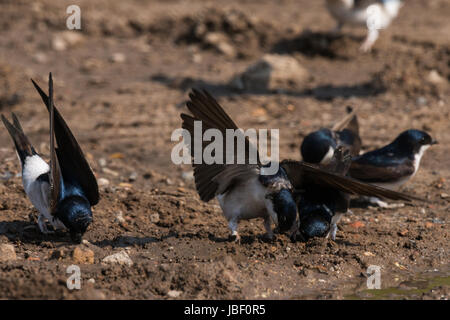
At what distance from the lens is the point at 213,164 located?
4.66 meters

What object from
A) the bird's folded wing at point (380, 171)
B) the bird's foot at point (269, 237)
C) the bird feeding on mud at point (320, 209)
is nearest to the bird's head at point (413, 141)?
the bird's folded wing at point (380, 171)

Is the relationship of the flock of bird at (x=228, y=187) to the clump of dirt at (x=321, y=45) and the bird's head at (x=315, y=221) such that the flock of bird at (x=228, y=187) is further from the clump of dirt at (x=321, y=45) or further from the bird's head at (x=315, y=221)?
the clump of dirt at (x=321, y=45)

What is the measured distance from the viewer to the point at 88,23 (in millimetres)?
11211

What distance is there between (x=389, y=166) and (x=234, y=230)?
189cm

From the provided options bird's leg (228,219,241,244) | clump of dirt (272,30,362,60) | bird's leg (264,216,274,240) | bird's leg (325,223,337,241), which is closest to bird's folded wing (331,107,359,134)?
bird's leg (325,223,337,241)

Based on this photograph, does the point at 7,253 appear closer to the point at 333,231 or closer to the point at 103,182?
the point at 103,182

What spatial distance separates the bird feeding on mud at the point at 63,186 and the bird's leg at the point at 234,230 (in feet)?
3.13

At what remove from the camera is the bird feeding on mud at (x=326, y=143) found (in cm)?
645

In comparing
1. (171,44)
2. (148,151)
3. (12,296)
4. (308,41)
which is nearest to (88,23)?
(171,44)

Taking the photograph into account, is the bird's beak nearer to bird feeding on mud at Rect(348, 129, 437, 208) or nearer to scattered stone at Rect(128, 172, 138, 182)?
scattered stone at Rect(128, 172, 138, 182)

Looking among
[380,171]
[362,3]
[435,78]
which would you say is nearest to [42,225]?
[380,171]

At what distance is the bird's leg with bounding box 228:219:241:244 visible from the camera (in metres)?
5.01
